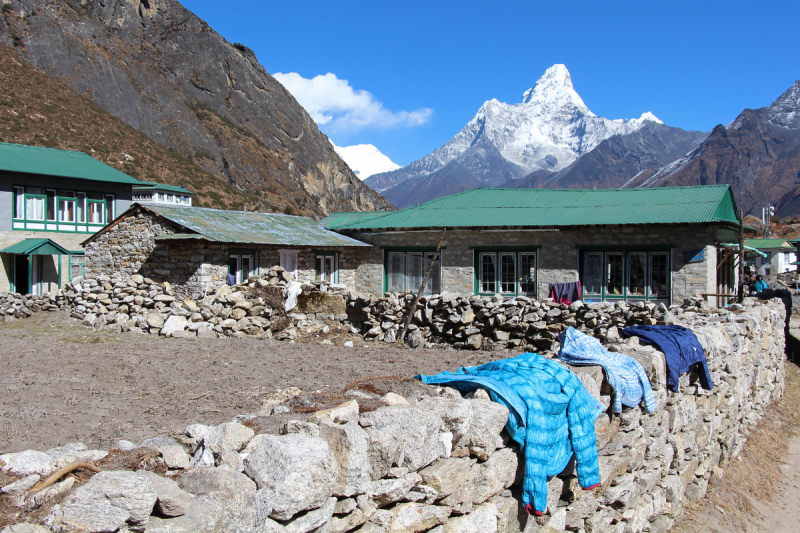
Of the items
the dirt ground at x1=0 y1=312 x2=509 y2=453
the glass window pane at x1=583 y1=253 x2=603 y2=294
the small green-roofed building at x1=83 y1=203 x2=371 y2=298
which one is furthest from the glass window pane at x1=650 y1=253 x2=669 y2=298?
the small green-roofed building at x1=83 y1=203 x2=371 y2=298

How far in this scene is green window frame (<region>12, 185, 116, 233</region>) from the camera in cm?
2670

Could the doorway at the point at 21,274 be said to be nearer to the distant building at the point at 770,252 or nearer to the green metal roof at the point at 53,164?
the green metal roof at the point at 53,164

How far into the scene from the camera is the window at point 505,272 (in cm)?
2023

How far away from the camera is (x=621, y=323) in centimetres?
1327

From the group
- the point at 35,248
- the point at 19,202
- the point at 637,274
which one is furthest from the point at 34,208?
the point at 637,274

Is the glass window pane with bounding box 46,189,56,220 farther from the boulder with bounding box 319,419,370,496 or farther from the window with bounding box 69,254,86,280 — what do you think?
the boulder with bounding box 319,419,370,496

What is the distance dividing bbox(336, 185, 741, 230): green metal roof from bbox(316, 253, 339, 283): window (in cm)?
179

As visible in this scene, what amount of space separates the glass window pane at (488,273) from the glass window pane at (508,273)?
0.26 metres

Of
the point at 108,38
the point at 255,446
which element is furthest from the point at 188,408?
the point at 108,38

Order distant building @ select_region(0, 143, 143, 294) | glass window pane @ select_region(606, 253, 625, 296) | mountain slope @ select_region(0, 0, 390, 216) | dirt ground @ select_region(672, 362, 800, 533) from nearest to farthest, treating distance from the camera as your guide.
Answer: dirt ground @ select_region(672, 362, 800, 533) → glass window pane @ select_region(606, 253, 625, 296) → distant building @ select_region(0, 143, 143, 294) → mountain slope @ select_region(0, 0, 390, 216)

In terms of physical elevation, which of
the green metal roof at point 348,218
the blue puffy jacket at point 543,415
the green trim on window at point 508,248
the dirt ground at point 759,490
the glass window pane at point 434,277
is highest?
the green metal roof at point 348,218

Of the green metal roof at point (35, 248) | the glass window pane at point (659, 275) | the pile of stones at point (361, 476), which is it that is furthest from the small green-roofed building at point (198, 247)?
the pile of stones at point (361, 476)

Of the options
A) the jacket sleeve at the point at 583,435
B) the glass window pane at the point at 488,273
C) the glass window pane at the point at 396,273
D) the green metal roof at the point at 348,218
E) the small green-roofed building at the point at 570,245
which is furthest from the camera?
the green metal roof at the point at 348,218

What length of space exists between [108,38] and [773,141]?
19775 cm
